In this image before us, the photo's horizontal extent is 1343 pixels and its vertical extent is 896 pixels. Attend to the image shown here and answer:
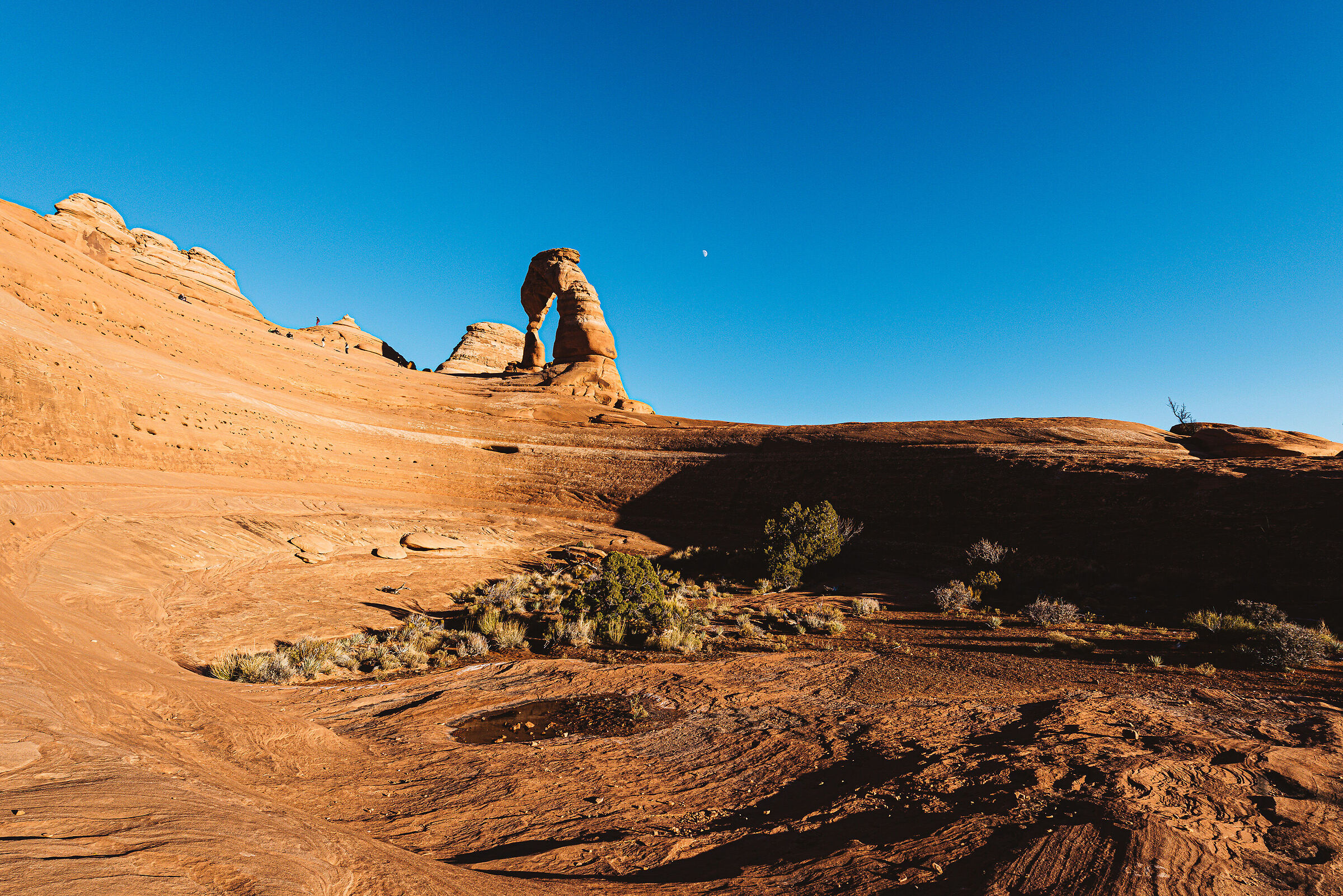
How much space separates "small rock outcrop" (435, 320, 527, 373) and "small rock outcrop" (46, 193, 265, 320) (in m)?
25.8

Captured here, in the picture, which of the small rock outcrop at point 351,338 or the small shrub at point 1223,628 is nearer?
the small shrub at point 1223,628

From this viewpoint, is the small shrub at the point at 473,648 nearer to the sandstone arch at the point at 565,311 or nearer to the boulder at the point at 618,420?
the boulder at the point at 618,420

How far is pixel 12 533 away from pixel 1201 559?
31.7 meters

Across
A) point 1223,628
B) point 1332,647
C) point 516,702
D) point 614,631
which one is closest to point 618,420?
point 614,631

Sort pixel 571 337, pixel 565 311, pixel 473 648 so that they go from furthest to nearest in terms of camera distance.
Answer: pixel 565 311 → pixel 571 337 → pixel 473 648

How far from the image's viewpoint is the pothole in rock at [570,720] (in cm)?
771

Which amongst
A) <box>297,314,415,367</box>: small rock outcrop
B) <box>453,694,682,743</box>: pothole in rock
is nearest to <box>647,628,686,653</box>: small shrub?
<box>453,694,682,743</box>: pothole in rock

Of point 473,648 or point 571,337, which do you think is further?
point 571,337

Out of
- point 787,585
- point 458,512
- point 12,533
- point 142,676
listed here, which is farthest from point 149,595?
point 787,585

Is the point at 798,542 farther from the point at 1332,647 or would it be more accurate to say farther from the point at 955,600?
the point at 1332,647

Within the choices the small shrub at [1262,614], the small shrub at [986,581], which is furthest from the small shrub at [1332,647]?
→ the small shrub at [986,581]

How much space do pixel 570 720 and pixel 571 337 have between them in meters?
44.0

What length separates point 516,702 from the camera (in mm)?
9000

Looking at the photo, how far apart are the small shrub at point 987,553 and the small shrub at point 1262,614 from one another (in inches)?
245
